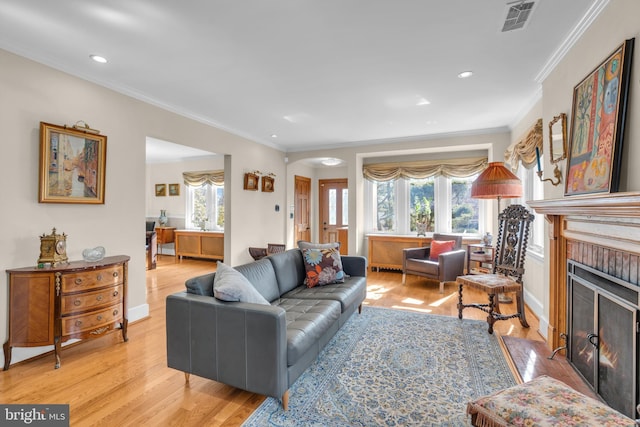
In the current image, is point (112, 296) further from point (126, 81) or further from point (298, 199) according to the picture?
point (298, 199)

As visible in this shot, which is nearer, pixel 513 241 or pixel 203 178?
pixel 513 241

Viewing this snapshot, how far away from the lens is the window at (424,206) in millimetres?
5918

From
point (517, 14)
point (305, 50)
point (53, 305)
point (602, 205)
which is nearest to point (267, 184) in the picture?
point (305, 50)

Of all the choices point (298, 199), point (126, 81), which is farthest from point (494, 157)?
point (126, 81)

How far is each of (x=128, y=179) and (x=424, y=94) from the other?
3416 millimetres

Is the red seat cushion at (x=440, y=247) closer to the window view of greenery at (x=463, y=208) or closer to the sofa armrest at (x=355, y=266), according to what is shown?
the window view of greenery at (x=463, y=208)

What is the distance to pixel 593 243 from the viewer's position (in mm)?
1965

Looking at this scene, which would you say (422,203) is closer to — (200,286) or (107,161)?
(200,286)

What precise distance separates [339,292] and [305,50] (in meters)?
2.17

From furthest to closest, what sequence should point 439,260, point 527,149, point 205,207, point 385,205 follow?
1. point 205,207
2. point 385,205
3. point 439,260
4. point 527,149

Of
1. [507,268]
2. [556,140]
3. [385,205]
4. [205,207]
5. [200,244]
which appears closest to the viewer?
[556,140]

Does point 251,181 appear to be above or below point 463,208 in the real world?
above

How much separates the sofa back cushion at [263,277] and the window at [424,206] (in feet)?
13.3

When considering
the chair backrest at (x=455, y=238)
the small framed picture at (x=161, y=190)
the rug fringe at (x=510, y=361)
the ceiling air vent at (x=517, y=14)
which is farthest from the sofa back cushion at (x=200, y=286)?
the small framed picture at (x=161, y=190)
